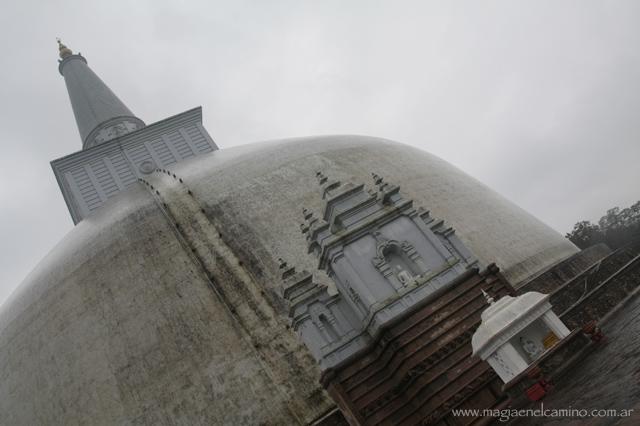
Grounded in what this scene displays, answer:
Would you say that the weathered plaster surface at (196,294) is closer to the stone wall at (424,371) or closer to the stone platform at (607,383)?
the stone wall at (424,371)

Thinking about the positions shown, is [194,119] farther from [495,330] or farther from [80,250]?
[495,330]

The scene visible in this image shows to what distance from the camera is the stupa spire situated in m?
30.0

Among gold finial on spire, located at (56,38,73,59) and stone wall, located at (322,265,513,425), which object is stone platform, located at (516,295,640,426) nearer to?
stone wall, located at (322,265,513,425)

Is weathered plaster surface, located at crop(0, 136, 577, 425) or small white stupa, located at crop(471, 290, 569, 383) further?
weathered plaster surface, located at crop(0, 136, 577, 425)

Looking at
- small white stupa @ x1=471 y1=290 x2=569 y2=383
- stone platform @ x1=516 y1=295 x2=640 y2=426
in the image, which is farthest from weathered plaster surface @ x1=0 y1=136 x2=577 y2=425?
stone platform @ x1=516 y1=295 x2=640 y2=426

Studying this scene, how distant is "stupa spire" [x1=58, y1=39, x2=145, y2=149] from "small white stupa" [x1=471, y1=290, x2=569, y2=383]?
82.6 feet

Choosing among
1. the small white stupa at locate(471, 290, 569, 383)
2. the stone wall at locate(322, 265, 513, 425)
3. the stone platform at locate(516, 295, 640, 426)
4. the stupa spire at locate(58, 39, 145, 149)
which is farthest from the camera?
the stupa spire at locate(58, 39, 145, 149)

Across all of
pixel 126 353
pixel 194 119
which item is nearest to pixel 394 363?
pixel 126 353

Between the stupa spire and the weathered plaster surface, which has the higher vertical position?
the stupa spire

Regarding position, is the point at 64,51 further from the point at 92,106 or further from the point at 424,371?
the point at 424,371

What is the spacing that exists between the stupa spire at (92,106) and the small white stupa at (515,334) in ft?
Result: 82.6

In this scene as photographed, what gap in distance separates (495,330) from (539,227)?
1162 cm

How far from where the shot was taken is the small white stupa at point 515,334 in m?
9.54

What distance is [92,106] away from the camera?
1231 inches
